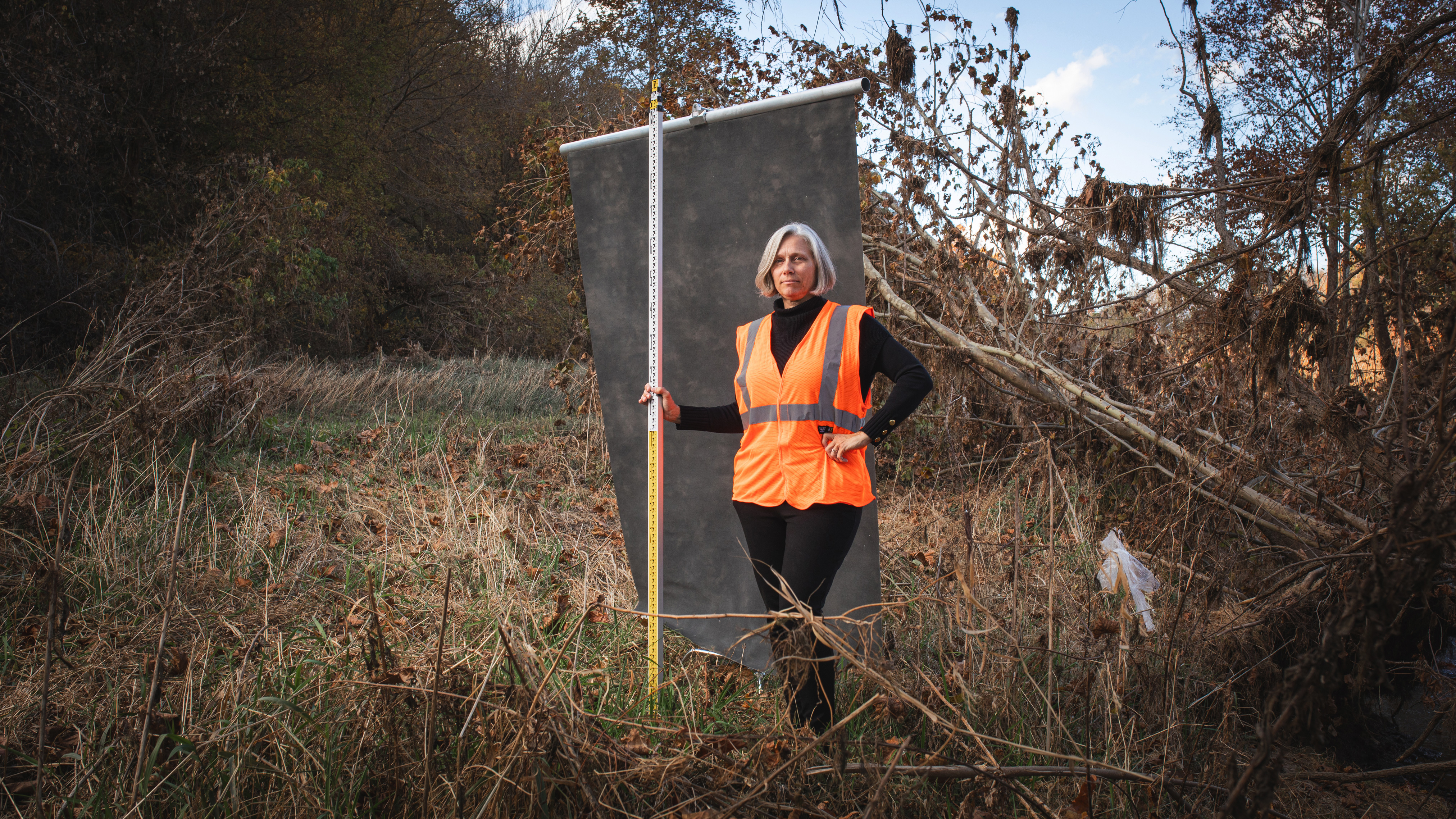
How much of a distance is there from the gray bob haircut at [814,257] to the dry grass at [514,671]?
3.71ft

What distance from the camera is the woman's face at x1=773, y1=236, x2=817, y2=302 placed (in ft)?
9.73

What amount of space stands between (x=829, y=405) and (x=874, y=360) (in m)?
0.26

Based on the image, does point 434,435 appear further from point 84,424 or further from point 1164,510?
point 1164,510

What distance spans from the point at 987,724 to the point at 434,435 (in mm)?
6667

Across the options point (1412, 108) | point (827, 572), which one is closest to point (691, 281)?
point (827, 572)

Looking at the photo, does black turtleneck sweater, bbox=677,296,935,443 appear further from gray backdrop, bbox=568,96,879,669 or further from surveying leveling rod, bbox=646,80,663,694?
gray backdrop, bbox=568,96,879,669

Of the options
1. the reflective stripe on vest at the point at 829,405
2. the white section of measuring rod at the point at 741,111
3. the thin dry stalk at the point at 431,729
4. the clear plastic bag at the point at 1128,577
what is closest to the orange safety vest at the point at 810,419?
the reflective stripe on vest at the point at 829,405

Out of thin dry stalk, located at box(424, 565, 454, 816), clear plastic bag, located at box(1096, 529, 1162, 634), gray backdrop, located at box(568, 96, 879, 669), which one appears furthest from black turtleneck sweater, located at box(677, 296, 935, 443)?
clear plastic bag, located at box(1096, 529, 1162, 634)

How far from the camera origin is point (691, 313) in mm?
3928

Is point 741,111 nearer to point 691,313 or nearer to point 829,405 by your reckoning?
point 691,313

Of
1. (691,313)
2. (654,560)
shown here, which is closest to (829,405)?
(654,560)

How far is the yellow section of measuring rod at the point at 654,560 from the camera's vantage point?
2.97 metres

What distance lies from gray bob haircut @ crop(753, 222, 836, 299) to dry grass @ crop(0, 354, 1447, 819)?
1132 millimetres

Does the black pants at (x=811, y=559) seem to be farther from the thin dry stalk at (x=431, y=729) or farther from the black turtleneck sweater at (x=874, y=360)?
the thin dry stalk at (x=431, y=729)
